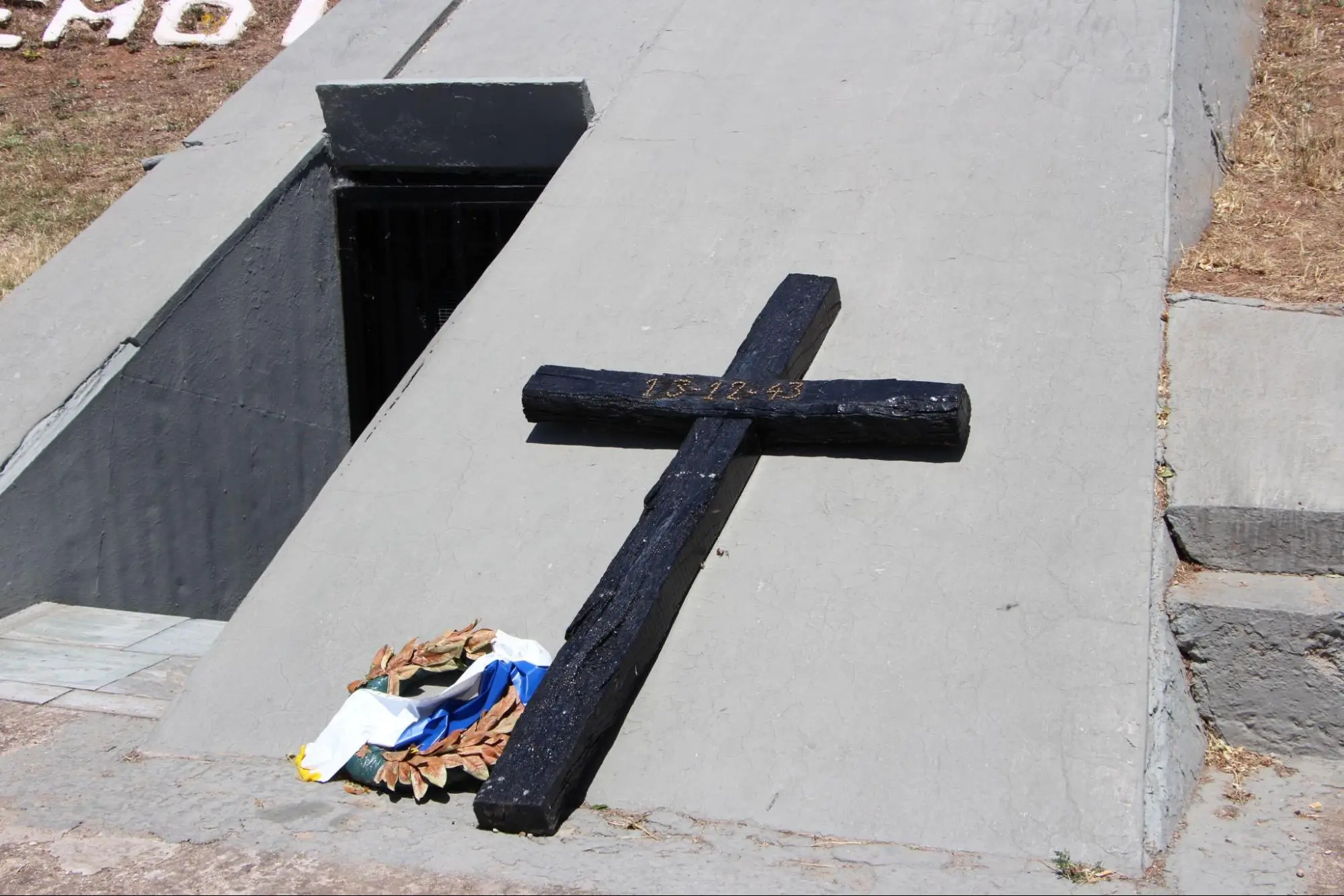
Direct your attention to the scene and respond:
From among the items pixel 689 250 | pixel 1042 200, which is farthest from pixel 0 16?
pixel 1042 200

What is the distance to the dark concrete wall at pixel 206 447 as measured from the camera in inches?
182

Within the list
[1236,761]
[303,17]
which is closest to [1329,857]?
[1236,761]

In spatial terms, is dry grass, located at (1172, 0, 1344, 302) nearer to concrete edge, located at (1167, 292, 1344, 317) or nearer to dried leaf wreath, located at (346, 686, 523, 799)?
concrete edge, located at (1167, 292, 1344, 317)

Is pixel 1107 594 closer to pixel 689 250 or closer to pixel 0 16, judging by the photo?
pixel 689 250

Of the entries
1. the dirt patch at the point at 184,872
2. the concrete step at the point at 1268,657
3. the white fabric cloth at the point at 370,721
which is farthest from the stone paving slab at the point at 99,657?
the concrete step at the point at 1268,657

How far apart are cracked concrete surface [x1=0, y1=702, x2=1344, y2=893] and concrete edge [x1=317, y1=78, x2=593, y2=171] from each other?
Answer: 2897 millimetres

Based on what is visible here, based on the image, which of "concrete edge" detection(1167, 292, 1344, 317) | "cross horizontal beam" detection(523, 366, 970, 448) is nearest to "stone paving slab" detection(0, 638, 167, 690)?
"cross horizontal beam" detection(523, 366, 970, 448)

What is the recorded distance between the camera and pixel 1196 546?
139 inches

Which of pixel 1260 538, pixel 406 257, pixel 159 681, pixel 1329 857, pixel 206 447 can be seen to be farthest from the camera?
pixel 406 257

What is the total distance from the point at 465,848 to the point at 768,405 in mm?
1424

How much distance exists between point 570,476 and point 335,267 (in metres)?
2.55

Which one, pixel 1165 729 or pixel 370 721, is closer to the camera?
pixel 1165 729

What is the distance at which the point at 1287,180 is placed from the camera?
5.25 metres

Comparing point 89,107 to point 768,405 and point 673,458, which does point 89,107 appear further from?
point 768,405
